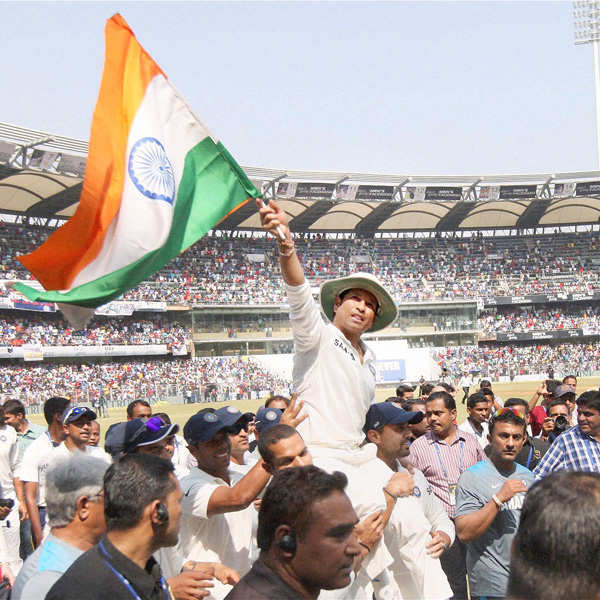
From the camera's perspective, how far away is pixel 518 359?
56562mm

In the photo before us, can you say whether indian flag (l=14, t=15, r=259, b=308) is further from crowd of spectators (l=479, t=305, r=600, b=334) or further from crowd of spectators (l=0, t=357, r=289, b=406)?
crowd of spectators (l=479, t=305, r=600, b=334)

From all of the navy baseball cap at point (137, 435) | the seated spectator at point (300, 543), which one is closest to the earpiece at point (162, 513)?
the seated spectator at point (300, 543)

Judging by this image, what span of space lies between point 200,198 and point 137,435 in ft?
6.03

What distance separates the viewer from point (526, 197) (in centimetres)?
5253

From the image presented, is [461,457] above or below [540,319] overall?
below

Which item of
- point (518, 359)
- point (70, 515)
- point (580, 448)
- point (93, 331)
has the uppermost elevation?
point (93, 331)

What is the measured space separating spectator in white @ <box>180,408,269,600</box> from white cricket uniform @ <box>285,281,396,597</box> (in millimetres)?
375

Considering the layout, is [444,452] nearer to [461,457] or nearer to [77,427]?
[461,457]

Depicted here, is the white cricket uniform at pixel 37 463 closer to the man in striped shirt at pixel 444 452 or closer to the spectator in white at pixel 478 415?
the man in striped shirt at pixel 444 452

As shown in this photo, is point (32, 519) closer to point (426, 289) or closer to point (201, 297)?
point (201, 297)

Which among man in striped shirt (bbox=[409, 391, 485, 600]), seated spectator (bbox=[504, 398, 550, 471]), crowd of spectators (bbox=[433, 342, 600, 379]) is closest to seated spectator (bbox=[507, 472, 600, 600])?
man in striped shirt (bbox=[409, 391, 485, 600])

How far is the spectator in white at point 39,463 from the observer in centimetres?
685

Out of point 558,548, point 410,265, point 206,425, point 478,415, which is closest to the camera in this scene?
point 558,548

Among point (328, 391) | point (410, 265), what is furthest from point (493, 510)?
point (410, 265)
